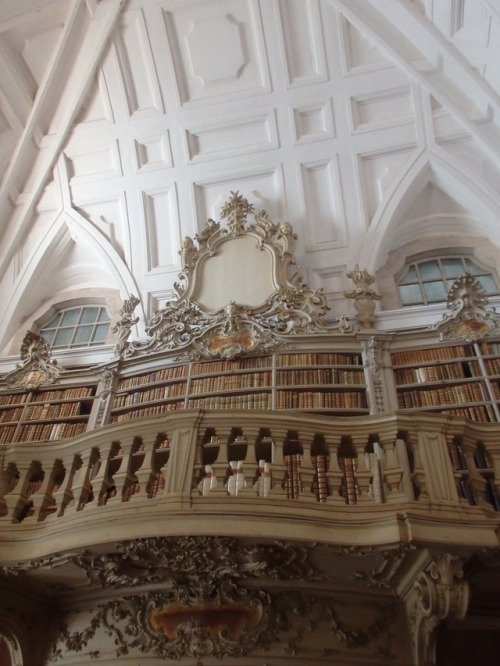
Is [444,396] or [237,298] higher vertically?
[237,298]

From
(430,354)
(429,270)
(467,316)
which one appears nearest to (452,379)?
(430,354)

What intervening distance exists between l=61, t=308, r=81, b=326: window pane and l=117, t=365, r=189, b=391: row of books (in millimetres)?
2928

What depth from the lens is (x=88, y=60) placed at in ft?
29.2

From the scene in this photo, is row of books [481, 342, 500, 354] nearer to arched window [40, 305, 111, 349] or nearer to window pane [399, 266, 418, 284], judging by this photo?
window pane [399, 266, 418, 284]

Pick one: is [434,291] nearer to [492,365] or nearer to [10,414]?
[492,365]

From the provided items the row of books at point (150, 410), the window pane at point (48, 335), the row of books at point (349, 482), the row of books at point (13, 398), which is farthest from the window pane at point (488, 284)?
the window pane at point (48, 335)

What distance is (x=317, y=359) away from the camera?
20.3ft

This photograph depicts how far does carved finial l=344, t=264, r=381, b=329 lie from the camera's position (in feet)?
21.7

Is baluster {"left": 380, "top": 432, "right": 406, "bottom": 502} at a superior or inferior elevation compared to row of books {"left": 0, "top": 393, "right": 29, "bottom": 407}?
inferior

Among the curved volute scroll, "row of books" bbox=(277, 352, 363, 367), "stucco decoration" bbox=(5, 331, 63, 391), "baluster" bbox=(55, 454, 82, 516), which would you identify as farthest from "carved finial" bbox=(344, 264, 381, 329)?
"stucco decoration" bbox=(5, 331, 63, 391)

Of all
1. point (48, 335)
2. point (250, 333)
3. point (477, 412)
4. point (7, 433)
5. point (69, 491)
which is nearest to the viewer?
point (69, 491)

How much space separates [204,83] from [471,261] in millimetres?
4775

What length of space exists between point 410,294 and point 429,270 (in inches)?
22.6

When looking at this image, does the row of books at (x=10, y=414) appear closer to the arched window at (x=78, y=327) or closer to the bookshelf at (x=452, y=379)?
the arched window at (x=78, y=327)
